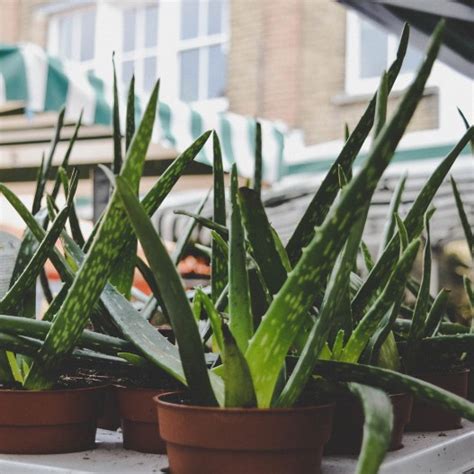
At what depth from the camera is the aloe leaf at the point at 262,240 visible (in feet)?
1.69

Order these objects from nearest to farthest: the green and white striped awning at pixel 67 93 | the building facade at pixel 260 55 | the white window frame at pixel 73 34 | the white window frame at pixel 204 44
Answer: the green and white striped awning at pixel 67 93 → the building facade at pixel 260 55 → the white window frame at pixel 204 44 → the white window frame at pixel 73 34

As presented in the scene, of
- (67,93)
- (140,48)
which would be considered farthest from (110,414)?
(140,48)

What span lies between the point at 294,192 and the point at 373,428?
→ 290 cm

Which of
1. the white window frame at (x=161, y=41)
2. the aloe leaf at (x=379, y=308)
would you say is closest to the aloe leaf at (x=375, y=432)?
the aloe leaf at (x=379, y=308)

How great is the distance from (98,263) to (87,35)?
637 centimetres

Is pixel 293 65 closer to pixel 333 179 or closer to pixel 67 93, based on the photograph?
pixel 67 93

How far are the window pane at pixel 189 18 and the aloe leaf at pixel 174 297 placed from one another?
5.70 m

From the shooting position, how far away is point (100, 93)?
2984mm

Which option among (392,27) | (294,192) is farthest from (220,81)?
(392,27)

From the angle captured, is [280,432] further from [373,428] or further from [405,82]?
[405,82]

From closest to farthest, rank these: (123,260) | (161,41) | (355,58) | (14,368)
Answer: (14,368)
(123,260)
(355,58)
(161,41)

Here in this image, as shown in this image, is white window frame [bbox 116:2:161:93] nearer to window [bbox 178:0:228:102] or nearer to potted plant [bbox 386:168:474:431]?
window [bbox 178:0:228:102]

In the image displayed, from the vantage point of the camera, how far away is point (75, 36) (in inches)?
261

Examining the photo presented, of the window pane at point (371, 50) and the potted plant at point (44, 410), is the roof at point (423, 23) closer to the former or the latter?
the potted plant at point (44, 410)
